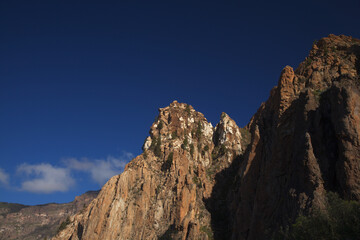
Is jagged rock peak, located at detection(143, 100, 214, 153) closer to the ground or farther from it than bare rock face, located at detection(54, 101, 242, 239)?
farther from it

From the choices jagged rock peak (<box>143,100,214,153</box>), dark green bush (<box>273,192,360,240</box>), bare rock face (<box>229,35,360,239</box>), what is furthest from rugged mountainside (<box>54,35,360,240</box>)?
dark green bush (<box>273,192,360,240</box>)

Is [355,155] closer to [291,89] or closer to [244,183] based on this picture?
[291,89]

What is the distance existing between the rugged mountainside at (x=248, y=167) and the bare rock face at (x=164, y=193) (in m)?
0.27

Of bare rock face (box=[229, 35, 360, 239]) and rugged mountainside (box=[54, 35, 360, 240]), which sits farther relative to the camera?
rugged mountainside (box=[54, 35, 360, 240])

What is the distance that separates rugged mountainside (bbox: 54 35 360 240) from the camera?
32625 mm

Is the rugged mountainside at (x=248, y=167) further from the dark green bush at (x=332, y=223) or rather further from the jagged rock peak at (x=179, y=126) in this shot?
the dark green bush at (x=332, y=223)

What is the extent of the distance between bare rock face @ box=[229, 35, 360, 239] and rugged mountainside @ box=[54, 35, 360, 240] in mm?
136

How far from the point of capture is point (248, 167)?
5466 centimetres

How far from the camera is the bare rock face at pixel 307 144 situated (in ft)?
102

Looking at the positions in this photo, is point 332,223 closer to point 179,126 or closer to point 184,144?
point 184,144

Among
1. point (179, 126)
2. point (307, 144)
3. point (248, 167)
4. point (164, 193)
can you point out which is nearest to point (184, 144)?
point (179, 126)

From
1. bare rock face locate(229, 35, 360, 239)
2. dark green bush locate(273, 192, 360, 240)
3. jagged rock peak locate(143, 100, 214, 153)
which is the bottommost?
dark green bush locate(273, 192, 360, 240)

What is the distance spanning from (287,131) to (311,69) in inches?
638

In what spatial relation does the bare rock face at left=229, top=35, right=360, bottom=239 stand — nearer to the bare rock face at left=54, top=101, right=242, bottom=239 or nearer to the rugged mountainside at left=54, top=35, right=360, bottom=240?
the rugged mountainside at left=54, top=35, right=360, bottom=240
